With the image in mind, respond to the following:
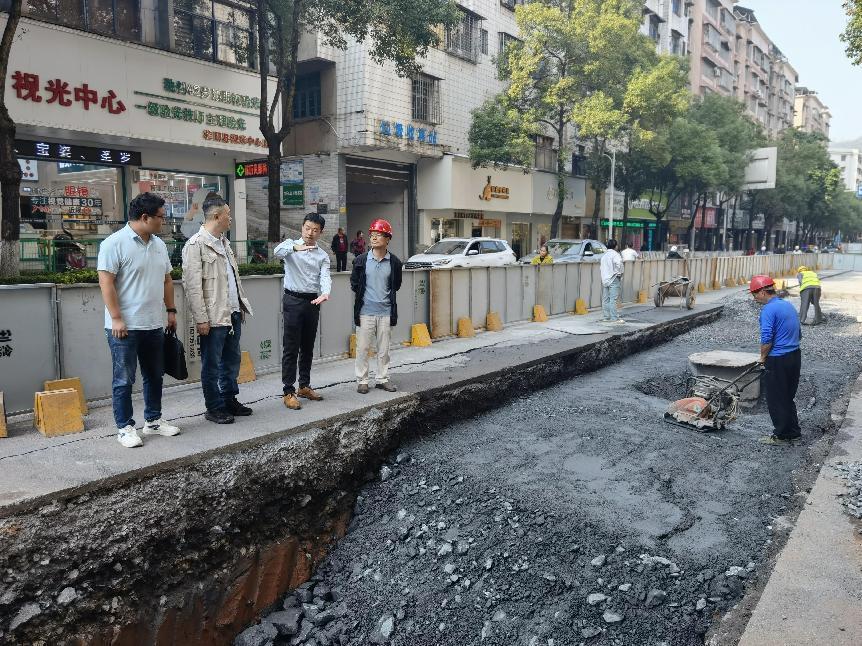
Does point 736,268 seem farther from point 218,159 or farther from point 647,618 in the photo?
point 647,618

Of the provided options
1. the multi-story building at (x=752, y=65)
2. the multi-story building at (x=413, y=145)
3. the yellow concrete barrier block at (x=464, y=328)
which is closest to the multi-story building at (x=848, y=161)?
the multi-story building at (x=752, y=65)

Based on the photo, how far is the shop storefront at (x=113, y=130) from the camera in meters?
13.7

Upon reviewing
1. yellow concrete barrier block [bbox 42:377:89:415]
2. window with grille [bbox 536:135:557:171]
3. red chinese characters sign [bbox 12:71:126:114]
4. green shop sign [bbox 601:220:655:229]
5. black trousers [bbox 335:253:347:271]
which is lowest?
yellow concrete barrier block [bbox 42:377:89:415]

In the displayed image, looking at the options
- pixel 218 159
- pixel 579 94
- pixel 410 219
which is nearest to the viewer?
pixel 218 159

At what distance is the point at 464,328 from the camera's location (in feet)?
37.2

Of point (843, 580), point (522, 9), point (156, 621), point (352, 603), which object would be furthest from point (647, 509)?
point (522, 9)

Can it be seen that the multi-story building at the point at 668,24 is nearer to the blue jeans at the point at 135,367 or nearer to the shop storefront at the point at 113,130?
the shop storefront at the point at 113,130

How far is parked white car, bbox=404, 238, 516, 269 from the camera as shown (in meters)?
18.7

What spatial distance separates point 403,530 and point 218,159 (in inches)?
603

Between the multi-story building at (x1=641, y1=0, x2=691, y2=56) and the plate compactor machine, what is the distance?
127 ft

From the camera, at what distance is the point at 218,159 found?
18250 millimetres

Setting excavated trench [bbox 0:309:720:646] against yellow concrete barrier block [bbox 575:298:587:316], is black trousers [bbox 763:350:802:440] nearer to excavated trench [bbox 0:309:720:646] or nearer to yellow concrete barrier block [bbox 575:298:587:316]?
excavated trench [bbox 0:309:720:646]

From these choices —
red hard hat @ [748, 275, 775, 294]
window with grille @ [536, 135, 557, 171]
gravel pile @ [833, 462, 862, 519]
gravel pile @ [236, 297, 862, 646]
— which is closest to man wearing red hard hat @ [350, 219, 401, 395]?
gravel pile @ [236, 297, 862, 646]

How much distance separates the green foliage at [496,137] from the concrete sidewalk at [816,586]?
76.4ft
